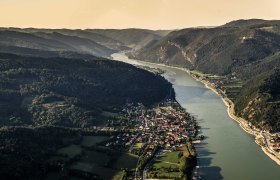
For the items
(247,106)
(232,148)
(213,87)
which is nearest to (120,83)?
(213,87)

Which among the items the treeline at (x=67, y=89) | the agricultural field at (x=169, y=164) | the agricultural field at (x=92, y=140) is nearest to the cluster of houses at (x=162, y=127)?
the agricultural field at (x=169, y=164)

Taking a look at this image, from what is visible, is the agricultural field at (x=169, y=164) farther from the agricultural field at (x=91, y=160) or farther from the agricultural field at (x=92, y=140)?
the agricultural field at (x=92, y=140)

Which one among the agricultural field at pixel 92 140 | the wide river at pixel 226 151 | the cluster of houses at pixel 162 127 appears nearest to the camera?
the wide river at pixel 226 151

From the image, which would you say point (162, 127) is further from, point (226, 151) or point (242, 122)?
point (226, 151)

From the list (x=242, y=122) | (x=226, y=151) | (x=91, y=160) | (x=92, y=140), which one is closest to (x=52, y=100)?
(x=92, y=140)

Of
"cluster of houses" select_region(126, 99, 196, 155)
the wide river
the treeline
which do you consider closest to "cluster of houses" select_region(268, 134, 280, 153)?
the wide river

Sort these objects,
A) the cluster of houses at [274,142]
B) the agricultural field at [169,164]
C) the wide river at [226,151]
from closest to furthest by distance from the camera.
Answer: the agricultural field at [169,164]
the wide river at [226,151]
the cluster of houses at [274,142]

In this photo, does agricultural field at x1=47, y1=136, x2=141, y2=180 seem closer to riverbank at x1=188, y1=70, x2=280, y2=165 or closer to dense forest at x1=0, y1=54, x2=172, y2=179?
dense forest at x1=0, y1=54, x2=172, y2=179

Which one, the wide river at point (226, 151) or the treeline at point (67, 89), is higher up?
the treeline at point (67, 89)

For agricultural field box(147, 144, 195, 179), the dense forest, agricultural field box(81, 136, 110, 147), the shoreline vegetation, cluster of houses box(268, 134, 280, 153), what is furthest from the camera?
agricultural field box(81, 136, 110, 147)
